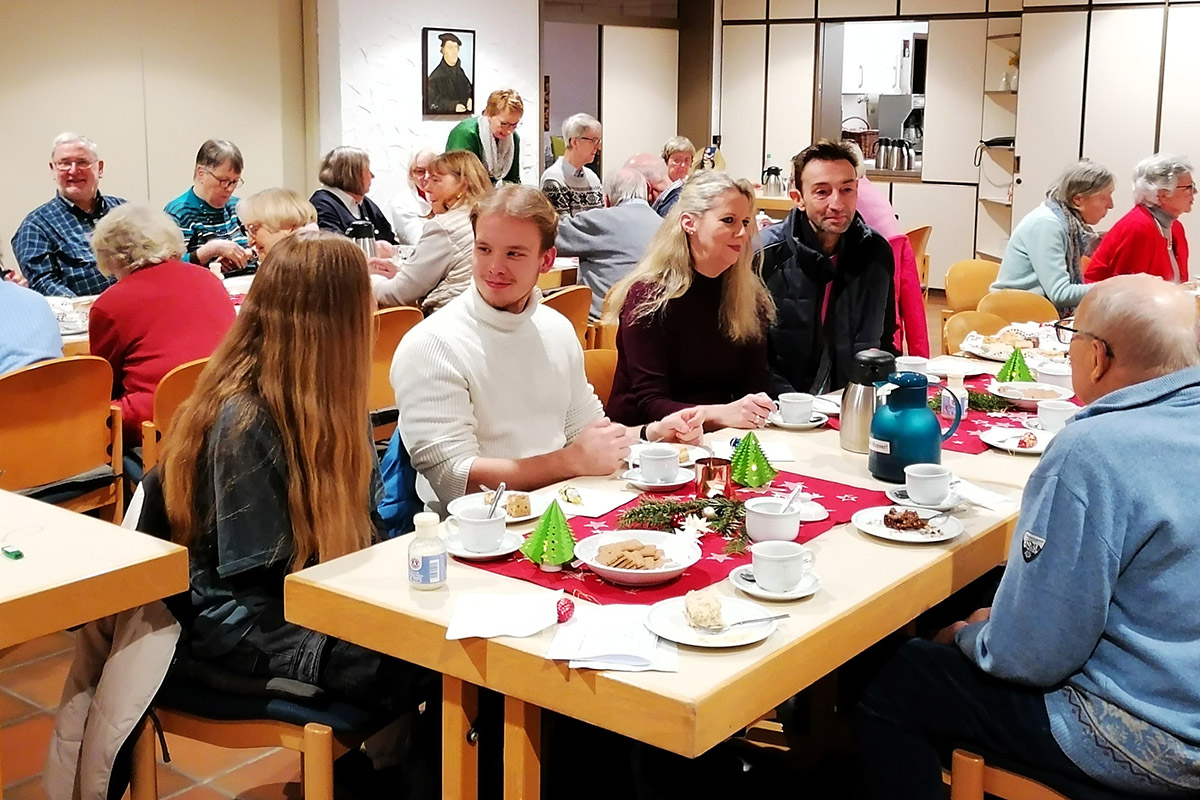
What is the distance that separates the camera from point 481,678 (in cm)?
183

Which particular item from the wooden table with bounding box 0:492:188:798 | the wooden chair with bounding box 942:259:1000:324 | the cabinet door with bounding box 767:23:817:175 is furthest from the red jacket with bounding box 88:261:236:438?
the cabinet door with bounding box 767:23:817:175

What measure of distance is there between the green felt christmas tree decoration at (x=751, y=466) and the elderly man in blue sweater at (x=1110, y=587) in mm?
611

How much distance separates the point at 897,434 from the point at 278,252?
51.2 inches

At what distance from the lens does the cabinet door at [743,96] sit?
448 inches

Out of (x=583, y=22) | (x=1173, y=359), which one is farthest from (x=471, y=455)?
(x=583, y=22)

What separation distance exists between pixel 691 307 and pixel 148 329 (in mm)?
1687

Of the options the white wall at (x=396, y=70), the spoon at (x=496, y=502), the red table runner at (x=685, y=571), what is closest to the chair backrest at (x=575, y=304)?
the red table runner at (x=685, y=571)

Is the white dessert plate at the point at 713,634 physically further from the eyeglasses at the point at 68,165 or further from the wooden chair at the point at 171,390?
the eyeglasses at the point at 68,165

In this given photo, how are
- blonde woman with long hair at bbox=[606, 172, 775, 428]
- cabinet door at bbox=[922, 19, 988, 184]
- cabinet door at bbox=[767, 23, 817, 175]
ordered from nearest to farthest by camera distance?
blonde woman with long hair at bbox=[606, 172, 775, 428]
cabinet door at bbox=[922, 19, 988, 184]
cabinet door at bbox=[767, 23, 817, 175]

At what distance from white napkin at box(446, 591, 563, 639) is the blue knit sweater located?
73cm

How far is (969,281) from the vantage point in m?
5.94

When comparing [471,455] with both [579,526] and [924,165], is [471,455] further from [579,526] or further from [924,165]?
[924,165]

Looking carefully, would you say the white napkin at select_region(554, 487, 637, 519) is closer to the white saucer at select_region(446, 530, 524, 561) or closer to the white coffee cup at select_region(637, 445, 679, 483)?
the white coffee cup at select_region(637, 445, 679, 483)

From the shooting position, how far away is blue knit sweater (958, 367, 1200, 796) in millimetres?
1872
